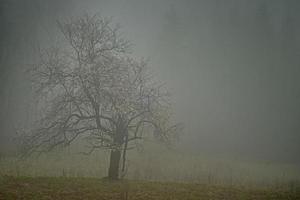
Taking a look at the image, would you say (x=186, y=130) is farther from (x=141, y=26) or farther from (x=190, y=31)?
(x=141, y=26)

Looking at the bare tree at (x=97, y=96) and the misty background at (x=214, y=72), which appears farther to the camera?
the misty background at (x=214, y=72)

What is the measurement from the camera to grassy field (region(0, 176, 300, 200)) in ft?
57.8

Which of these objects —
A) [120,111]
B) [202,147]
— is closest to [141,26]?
[202,147]

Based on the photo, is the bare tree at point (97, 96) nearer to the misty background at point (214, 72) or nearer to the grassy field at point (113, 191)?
the grassy field at point (113, 191)

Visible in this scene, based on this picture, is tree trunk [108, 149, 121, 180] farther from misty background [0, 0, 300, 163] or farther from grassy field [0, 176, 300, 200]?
misty background [0, 0, 300, 163]

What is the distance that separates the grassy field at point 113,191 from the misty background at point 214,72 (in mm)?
23635

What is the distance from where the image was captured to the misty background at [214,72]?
51719 millimetres

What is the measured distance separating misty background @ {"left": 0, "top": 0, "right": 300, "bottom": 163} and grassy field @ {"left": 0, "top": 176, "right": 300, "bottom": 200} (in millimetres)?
23635

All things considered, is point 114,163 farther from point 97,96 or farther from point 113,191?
point 97,96

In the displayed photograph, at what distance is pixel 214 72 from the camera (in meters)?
69.8

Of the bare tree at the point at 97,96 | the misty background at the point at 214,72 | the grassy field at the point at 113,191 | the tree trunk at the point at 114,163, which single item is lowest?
the grassy field at the point at 113,191

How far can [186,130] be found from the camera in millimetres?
54562

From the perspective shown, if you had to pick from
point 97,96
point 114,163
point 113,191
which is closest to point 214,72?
point 114,163

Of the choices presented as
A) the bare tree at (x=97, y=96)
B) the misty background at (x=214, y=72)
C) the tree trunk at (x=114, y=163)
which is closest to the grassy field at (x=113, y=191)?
the tree trunk at (x=114, y=163)
